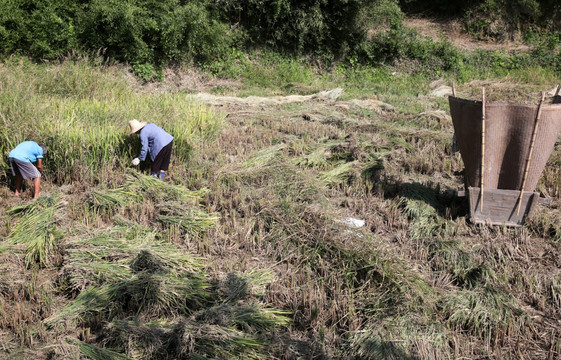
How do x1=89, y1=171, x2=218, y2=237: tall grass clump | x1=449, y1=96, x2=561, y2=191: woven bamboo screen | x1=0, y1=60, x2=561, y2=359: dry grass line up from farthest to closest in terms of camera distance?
x1=89, y1=171, x2=218, y2=237: tall grass clump < x1=449, y1=96, x2=561, y2=191: woven bamboo screen < x1=0, y1=60, x2=561, y2=359: dry grass

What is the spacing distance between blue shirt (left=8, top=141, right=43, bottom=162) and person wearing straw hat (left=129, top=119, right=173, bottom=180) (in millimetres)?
1046

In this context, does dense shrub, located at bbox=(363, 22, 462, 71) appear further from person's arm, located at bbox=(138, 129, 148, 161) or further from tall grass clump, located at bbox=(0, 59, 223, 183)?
person's arm, located at bbox=(138, 129, 148, 161)

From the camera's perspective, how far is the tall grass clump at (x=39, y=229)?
4.03 meters

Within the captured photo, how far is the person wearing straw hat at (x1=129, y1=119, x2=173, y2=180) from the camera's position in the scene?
5.50 metres

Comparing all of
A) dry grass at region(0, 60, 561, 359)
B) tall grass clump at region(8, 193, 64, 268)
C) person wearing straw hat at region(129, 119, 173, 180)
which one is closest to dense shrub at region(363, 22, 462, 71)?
dry grass at region(0, 60, 561, 359)

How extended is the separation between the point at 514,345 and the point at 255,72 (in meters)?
10.9

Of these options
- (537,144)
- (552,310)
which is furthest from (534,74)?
(552,310)

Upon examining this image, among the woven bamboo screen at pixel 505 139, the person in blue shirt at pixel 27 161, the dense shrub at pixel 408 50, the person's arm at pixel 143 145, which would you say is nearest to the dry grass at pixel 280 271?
the person's arm at pixel 143 145

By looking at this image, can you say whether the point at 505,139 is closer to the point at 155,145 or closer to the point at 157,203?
the point at 157,203

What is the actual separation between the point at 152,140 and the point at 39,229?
1.76 meters

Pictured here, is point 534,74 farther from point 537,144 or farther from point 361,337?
point 361,337

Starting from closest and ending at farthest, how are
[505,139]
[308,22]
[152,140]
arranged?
[505,139] < [152,140] < [308,22]

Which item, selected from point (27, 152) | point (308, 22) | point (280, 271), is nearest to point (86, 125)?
point (27, 152)

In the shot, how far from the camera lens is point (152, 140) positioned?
5.57m
